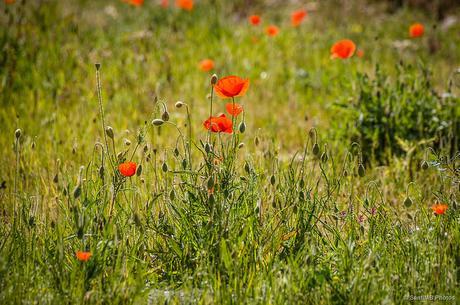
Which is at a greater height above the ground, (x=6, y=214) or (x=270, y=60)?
(x=270, y=60)

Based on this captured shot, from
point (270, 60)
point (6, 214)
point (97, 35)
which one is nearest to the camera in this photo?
point (6, 214)

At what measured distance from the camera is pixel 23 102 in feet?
14.4

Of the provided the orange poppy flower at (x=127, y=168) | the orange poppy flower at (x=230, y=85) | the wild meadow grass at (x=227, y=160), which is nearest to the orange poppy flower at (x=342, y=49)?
the wild meadow grass at (x=227, y=160)

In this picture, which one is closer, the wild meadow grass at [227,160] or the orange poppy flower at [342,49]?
the wild meadow grass at [227,160]

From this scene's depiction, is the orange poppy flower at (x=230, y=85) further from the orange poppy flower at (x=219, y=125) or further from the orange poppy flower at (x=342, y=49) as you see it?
the orange poppy flower at (x=342, y=49)

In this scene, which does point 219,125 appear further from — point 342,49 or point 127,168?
point 342,49

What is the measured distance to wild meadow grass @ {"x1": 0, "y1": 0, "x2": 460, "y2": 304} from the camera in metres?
2.07

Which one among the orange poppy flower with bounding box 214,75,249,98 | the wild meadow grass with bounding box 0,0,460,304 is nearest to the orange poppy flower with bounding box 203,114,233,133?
the wild meadow grass with bounding box 0,0,460,304

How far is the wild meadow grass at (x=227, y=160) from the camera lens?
2.07 m

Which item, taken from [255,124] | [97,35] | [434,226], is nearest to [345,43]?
[255,124]

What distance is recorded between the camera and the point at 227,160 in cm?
230

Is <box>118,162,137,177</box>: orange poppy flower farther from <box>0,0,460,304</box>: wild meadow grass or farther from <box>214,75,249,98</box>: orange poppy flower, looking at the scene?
<box>214,75,249,98</box>: orange poppy flower

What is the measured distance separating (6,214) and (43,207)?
172mm

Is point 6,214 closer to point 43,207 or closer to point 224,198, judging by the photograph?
point 43,207
